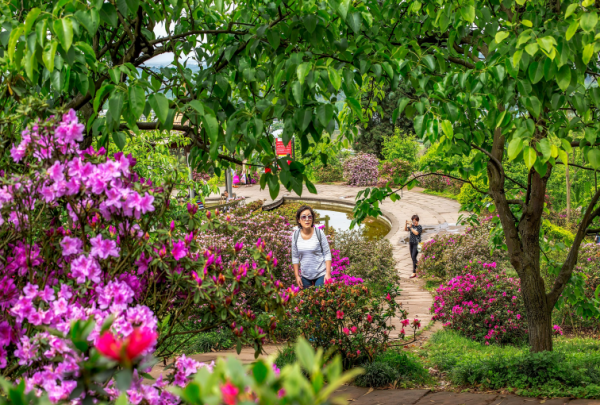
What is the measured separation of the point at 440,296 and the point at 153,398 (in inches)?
262

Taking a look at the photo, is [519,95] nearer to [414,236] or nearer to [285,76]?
[285,76]

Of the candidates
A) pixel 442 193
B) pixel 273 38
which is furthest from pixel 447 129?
pixel 442 193

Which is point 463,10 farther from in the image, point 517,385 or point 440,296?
point 440,296

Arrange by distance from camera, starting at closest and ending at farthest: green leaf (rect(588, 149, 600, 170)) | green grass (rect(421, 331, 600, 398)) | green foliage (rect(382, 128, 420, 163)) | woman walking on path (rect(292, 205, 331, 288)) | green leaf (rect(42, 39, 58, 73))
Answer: green leaf (rect(42, 39, 58, 73))
green leaf (rect(588, 149, 600, 170))
green grass (rect(421, 331, 600, 398))
woman walking on path (rect(292, 205, 331, 288))
green foliage (rect(382, 128, 420, 163))

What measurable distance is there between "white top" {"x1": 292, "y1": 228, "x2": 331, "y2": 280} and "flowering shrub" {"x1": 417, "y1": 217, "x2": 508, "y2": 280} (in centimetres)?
454

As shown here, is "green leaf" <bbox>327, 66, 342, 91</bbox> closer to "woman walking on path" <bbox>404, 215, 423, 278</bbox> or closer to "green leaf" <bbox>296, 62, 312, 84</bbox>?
"green leaf" <bbox>296, 62, 312, 84</bbox>

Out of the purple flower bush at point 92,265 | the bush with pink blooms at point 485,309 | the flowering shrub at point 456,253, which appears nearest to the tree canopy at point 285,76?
the purple flower bush at point 92,265

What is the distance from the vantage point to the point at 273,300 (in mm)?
2174

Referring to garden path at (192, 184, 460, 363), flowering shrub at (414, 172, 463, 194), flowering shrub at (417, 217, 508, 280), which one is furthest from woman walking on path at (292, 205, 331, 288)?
flowering shrub at (414, 172, 463, 194)

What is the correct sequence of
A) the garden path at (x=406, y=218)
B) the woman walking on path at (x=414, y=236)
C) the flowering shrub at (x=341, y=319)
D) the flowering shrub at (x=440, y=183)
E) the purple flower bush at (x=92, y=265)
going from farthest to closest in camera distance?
the flowering shrub at (x=440, y=183) < the woman walking on path at (x=414, y=236) < the garden path at (x=406, y=218) < the flowering shrub at (x=341, y=319) < the purple flower bush at (x=92, y=265)

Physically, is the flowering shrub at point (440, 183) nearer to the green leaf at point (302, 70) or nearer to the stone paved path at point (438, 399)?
the stone paved path at point (438, 399)

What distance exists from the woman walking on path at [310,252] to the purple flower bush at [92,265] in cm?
331

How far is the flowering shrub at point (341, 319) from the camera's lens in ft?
15.3

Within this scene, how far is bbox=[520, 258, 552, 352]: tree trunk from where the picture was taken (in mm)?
4480
